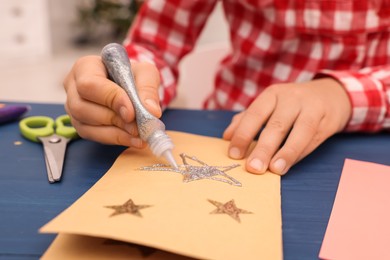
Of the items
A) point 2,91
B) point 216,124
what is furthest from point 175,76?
point 2,91

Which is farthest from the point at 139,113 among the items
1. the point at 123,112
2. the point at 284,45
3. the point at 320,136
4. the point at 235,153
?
the point at 284,45

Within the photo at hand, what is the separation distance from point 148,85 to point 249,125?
0.39 ft

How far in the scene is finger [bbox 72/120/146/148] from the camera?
0.46m

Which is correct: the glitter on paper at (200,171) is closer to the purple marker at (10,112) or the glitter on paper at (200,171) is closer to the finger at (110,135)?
the finger at (110,135)

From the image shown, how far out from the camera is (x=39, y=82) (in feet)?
6.84

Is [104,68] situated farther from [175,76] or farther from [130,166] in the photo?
[175,76]

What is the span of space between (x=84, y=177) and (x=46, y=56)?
2.14m

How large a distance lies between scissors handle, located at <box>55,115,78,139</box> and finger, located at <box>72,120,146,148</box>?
1.4 inches

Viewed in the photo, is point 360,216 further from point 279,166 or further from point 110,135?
point 110,135

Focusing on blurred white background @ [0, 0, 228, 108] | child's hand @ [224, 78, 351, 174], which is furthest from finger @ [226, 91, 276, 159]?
blurred white background @ [0, 0, 228, 108]

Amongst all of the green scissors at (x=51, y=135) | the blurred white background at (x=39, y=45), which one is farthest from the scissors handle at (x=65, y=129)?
the blurred white background at (x=39, y=45)

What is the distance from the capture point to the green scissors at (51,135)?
1.49 ft

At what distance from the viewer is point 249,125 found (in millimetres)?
497

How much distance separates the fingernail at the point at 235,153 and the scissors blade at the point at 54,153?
0.18 metres
